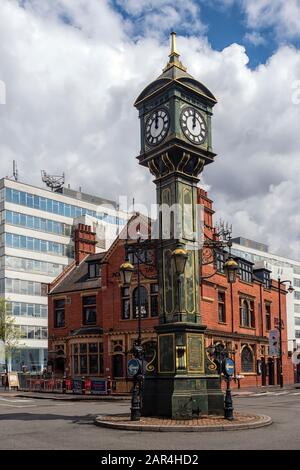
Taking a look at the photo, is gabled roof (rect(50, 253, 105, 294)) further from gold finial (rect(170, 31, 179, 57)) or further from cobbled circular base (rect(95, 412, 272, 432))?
cobbled circular base (rect(95, 412, 272, 432))

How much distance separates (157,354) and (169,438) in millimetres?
4725

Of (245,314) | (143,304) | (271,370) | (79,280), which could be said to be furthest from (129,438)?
(271,370)

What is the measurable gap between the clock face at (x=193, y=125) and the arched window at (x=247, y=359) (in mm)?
28899

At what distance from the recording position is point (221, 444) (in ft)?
41.7

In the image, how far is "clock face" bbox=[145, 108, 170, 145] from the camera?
19.2 metres

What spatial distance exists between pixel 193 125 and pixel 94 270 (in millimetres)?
27410

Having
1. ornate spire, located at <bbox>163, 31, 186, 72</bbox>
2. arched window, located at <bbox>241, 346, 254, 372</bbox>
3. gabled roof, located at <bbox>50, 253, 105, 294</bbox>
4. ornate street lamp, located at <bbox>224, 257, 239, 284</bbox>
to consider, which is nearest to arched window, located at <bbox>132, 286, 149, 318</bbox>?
gabled roof, located at <bbox>50, 253, 105, 294</bbox>

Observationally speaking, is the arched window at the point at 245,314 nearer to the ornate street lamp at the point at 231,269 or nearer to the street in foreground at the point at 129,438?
the ornate street lamp at the point at 231,269

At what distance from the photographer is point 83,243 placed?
4994 centimetres

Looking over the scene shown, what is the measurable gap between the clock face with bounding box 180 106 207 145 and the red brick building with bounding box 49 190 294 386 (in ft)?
63.1

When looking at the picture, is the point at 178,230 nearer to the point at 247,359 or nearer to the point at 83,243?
the point at 247,359

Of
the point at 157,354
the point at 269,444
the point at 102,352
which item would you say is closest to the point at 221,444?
the point at 269,444

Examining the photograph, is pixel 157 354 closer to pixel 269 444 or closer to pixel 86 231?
pixel 269 444

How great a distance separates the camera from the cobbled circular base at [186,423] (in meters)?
15.0
